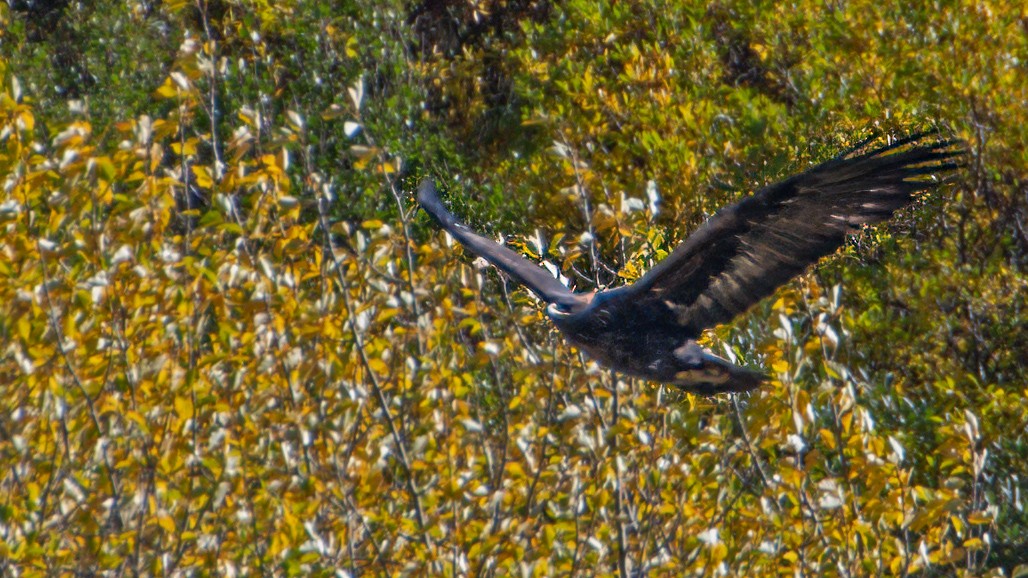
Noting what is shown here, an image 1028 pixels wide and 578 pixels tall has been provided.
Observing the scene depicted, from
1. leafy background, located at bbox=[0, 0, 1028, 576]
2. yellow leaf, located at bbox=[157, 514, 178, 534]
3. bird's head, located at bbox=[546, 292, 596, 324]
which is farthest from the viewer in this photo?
bird's head, located at bbox=[546, 292, 596, 324]

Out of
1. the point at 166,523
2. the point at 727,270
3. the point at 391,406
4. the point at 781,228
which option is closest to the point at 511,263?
the point at 391,406

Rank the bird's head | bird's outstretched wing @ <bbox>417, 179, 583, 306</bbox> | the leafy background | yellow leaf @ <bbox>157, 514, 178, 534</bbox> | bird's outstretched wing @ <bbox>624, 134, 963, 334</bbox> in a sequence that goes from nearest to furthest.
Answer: yellow leaf @ <bbox>157, 514, 178, 534</bbox>, the leafy background, bird's outstretched wing @ <bbox>624, 134, 963, 334</bbox>, the bird's head, bird's outstretched wing @ <bbox>417, 179, 583, 306</bbox>

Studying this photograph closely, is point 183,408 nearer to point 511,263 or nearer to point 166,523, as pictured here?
point 166,523

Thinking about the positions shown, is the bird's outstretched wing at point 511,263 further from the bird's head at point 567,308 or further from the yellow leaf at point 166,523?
the yellow leaf at point 166,523

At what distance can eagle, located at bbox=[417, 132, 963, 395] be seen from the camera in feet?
19.4

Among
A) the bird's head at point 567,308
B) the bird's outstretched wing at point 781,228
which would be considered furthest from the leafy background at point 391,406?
the bird's outstretched wing at point 781,228

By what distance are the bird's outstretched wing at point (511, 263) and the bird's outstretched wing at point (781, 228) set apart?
39 cm

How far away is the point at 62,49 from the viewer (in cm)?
1603

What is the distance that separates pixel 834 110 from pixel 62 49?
30.2ft

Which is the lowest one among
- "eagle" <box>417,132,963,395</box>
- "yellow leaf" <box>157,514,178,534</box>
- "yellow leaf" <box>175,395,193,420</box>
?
"yellow leaf" <box>157,514,178,534</box>

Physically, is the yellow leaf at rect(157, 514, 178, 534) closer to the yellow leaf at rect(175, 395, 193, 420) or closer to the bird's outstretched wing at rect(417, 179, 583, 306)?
the yellow leaf at rect(175, 395, 193, 420)

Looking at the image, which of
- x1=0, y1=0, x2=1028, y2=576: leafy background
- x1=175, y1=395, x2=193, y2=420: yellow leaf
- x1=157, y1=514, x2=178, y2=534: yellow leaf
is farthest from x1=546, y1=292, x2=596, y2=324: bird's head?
x1=157, y1=514, x2=178, y2=534: yellow leaf

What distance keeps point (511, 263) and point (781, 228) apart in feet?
4.19

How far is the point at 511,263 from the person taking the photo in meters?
6.71
